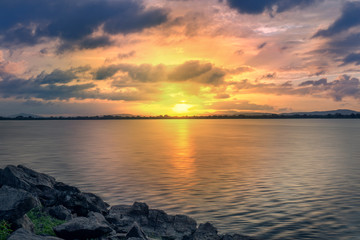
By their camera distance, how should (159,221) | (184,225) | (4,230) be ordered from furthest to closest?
(159,221), (184,225), (4,230)

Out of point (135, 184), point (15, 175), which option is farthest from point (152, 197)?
point (15, 175)

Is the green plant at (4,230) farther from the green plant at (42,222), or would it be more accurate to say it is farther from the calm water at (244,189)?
the calm water at (244,189)

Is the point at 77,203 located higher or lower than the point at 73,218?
lower

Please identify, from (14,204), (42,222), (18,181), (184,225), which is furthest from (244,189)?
(14,204)

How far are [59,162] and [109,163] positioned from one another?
945 centimetres

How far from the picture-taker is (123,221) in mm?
21094

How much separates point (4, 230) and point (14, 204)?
1.11 metres

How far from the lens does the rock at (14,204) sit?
14.5 m

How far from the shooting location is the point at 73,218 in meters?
16.8

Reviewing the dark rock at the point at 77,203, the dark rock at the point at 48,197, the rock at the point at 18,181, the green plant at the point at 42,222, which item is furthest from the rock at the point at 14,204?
the rock at the point at 18,181

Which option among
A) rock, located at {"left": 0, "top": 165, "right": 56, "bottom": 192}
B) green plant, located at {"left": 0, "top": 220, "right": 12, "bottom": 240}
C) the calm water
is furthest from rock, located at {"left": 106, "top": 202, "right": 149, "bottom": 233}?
green plant, located at {"left": 0, "top": 220, "right": 12, "bottom": 240}

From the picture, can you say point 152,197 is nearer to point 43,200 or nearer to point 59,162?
point 43,200

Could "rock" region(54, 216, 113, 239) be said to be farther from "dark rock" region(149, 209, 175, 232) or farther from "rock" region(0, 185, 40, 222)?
"dark rock" region(149, 209, 175, 232)

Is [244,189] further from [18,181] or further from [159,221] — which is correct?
[18,181]
